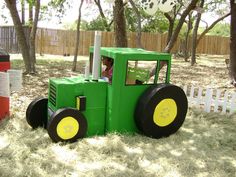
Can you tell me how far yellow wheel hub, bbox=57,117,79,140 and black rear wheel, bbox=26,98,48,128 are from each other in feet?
2.25

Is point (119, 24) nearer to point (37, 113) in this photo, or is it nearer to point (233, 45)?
point (233, 45)

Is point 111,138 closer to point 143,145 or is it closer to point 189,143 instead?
point 143,145

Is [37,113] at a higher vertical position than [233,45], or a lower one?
lower

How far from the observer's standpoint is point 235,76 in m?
8.77

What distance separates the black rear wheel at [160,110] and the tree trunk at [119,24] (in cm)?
357

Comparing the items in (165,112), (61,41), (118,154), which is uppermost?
(61,41)

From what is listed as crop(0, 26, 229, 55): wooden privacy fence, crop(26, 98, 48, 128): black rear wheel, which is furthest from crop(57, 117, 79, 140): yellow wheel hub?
crop(0, 26, 229, 55): wooden privacy fence

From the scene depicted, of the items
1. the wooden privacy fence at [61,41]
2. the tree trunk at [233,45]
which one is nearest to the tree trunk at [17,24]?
the tree trunk at [233,45]

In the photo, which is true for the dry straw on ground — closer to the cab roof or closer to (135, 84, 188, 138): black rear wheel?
(135, 84, 188, 138): black rear wheel

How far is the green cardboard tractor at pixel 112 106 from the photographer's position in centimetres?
395

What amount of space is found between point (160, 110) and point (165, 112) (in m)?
0.10

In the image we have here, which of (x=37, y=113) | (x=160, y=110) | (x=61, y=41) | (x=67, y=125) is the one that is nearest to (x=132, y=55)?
(x=160, y=110)

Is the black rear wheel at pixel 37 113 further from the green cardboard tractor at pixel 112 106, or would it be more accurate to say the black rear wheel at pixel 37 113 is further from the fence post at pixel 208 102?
the fence post at pixel 208 102

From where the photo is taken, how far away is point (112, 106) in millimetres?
4188
